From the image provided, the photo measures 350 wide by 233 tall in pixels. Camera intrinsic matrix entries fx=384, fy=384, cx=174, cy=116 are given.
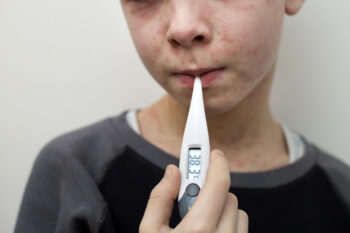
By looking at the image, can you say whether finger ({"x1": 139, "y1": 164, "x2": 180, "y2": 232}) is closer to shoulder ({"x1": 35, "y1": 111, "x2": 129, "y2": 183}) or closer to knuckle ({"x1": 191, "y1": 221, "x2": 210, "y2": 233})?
knuckle ({"x1": 191, "y1": 221, "x2": 210, "y2": 233})

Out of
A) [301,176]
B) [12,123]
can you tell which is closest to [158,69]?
[301,176]

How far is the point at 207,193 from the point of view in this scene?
1.53 feet

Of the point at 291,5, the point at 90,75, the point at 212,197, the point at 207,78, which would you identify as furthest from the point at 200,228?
the point at 90,75

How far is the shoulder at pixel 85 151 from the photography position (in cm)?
70

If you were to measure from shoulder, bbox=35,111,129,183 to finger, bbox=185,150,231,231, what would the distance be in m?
0.27

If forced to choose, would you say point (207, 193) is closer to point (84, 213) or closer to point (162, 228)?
point (162, 228)

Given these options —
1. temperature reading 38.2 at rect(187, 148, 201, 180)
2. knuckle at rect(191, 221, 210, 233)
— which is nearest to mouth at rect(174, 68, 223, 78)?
temperature reading 38.2 at rect(187, 148, 201, 180)

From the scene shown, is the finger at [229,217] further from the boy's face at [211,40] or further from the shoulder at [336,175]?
the shoulder at [336,175]

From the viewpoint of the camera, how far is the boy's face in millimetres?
572

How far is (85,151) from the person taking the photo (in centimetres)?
72

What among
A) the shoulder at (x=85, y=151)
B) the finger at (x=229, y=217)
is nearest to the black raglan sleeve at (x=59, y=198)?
the shoulder at (x=85, y=151)

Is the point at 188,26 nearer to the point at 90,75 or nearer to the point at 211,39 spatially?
the point at 211,39

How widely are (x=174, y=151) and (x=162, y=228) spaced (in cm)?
28

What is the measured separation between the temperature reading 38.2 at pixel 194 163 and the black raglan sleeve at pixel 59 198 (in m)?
0.22
